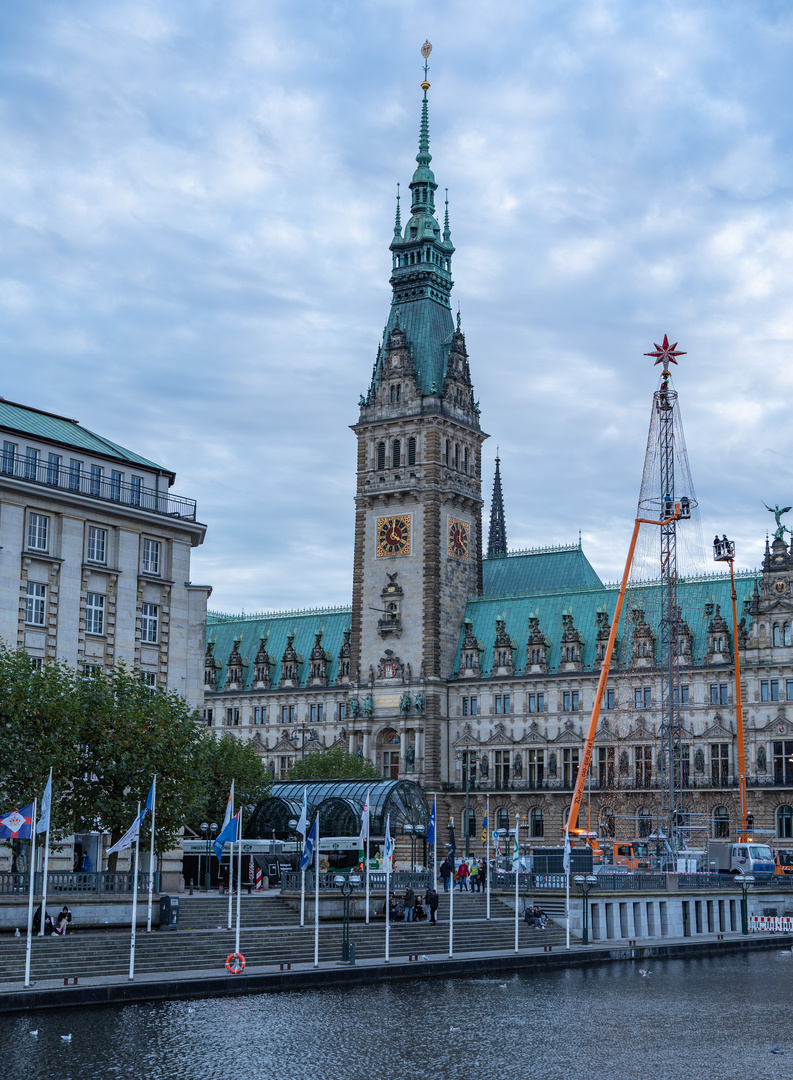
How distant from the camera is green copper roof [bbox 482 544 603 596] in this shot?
165750mm

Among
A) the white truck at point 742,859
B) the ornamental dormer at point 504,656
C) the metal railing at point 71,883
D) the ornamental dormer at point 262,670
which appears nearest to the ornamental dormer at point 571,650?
the ornamental dormer at point 504,656

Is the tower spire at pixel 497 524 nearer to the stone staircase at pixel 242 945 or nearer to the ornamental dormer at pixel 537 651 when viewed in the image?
the ornamental dormer at pixel 537 651

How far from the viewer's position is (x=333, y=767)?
141 meters

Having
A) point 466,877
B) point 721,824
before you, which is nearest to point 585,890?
A: point 466,877

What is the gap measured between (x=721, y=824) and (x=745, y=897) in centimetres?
4062

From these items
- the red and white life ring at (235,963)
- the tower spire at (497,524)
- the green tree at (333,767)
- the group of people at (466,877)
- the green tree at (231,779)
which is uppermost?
the tower spire at (497,524)

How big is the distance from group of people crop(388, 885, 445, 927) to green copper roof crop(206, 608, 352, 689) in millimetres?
90687

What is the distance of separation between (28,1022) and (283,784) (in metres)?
64.0

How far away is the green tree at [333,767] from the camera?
462 ft

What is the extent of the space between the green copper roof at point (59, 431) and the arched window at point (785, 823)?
69.6 metres

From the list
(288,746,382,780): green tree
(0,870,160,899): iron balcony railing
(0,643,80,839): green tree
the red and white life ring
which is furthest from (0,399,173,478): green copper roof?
(288,746,382,780): green tree

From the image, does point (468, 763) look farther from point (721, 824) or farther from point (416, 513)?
point (416, 513)

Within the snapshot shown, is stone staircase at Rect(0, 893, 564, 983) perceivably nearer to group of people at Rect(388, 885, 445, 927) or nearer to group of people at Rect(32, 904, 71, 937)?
group of people at Rect(32, 904, 71, 937)

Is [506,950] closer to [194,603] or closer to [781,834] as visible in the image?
[194,603]
